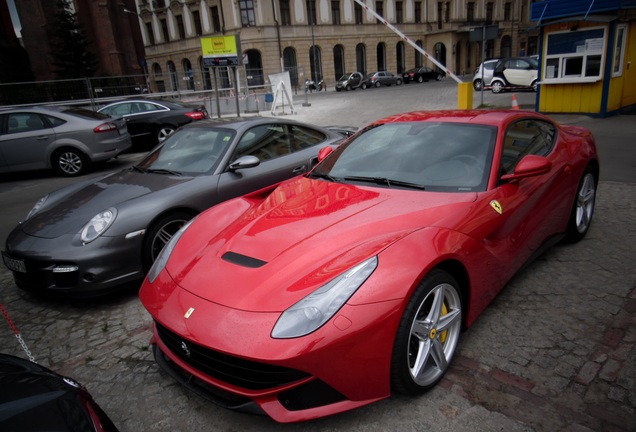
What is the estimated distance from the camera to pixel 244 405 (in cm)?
204

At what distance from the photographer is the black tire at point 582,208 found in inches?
158

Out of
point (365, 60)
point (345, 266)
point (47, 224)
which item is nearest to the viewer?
point (345, 266)

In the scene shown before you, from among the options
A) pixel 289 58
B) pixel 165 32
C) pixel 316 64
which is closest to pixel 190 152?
pixel 289 58

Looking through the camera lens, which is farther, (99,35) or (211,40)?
(99,35)

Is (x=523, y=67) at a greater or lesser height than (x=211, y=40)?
lesser

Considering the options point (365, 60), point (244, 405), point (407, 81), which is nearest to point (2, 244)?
point (244, 405)

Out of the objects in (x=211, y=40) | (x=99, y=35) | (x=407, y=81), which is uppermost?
(x=99, y=35)

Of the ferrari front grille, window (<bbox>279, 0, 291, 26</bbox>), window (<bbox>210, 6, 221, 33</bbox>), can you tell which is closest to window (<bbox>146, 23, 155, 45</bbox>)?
window (<bbox>210, 6, 221, 33</bbox>)

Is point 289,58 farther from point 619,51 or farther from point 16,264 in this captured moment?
point 16,264

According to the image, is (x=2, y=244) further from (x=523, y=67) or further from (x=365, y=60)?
(x=365, y=60)

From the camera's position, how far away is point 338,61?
52062 millimetres

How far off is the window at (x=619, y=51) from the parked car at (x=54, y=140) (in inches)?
479

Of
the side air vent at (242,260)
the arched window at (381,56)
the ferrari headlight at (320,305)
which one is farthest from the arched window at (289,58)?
the ferrari headlight at (320,305)

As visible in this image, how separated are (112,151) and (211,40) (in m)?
9.89
